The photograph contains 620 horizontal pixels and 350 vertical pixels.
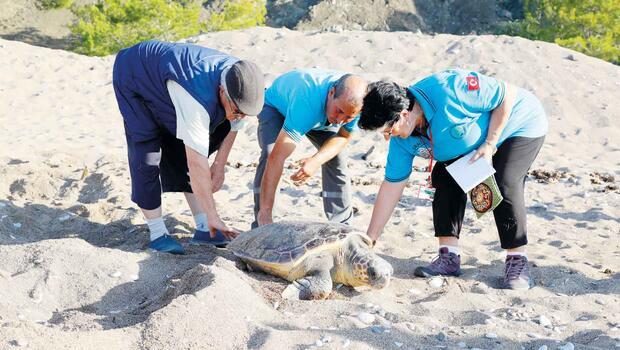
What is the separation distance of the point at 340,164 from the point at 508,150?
117cm

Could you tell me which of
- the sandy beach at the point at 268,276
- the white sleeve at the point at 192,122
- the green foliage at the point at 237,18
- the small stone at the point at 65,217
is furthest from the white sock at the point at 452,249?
the green foliage at the point at 237,18

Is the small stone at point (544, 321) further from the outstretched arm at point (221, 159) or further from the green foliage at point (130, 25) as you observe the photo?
the green foliage at point (130, 25)

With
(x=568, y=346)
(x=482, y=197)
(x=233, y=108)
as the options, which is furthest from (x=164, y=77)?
(x=568, y=346)

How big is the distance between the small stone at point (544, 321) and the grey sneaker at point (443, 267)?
795 mm

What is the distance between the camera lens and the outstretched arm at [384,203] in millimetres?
3934

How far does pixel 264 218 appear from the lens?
3.99m

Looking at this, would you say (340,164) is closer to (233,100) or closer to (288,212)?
(288,212)

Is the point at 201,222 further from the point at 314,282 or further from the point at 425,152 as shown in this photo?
the point at 425,152

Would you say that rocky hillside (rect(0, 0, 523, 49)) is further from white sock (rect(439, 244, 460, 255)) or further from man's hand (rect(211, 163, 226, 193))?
white sock (rect(439, 244, 460, 255))

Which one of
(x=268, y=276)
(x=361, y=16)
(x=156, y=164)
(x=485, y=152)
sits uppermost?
(x=485, y=152)

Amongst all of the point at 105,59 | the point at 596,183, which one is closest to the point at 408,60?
the point at 596,183

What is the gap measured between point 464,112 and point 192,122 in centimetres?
136

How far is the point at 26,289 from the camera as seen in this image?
3.27 meters

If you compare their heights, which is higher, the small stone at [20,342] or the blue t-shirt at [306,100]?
the blue t-shirt at [306,100]
